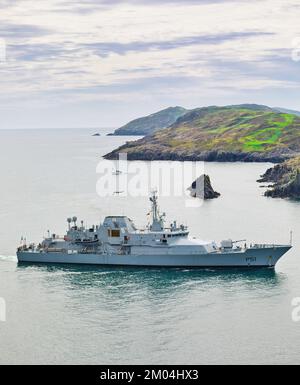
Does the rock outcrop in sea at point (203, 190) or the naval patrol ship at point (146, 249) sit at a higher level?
the rock outcrop in sea at point (203, 190)

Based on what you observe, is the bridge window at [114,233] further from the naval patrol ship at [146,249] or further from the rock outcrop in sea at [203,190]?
the rock outcrop in sea at [203,190]

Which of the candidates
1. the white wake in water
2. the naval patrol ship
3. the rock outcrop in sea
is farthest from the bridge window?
the rock outcrop in sea

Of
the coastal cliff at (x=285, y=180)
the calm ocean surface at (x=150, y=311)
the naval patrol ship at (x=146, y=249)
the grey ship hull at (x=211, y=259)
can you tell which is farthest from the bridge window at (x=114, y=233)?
the coastal cliff at (x=285, y=180)

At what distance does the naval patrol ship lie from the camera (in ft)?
248

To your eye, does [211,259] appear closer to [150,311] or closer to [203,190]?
[150,311]

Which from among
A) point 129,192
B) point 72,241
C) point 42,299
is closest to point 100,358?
point 42,299

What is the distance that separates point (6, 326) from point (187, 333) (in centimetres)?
1484

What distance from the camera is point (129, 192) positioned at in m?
146

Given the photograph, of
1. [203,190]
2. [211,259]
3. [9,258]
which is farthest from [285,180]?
[9,258]

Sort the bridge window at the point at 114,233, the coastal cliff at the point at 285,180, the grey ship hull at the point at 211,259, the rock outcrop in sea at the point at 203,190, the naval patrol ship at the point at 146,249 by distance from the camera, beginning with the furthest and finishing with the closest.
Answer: the rock outcrop in sea at the point at 203,190, the coastal cliff at the point at 285,180, the bridge window at the point at 114,233, the naval patrol ship at the point at 146,249, the grey ship hull at the point at 211,259

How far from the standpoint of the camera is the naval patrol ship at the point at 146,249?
75500 mm

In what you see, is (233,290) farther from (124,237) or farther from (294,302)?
(124,237)
